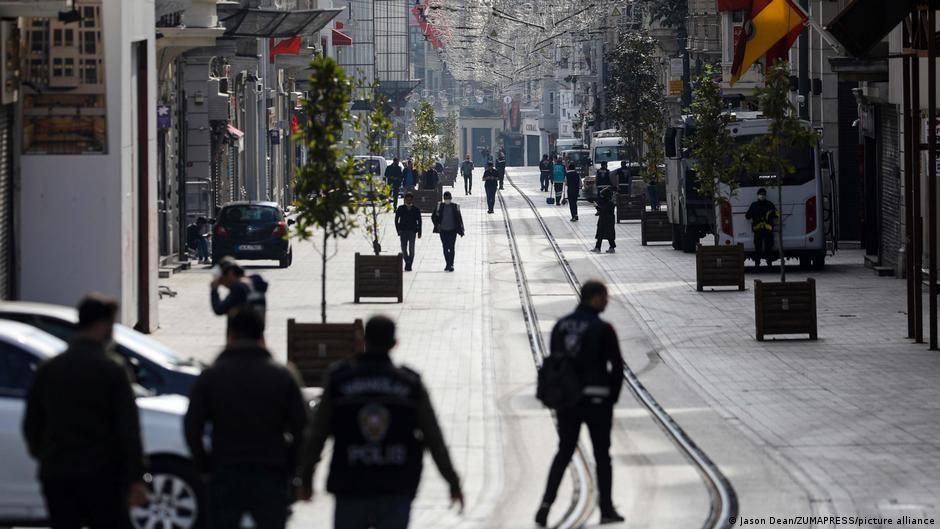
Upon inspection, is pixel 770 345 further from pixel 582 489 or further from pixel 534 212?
pixel 534 212

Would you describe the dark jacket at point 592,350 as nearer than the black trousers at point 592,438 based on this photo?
Yes

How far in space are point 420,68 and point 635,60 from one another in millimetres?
125593

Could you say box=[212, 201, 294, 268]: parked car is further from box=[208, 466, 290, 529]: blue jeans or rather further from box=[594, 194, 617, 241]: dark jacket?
box=[208, 466, 290, 529]: blue jeans

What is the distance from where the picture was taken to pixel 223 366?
809cm

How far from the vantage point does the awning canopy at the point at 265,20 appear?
40562 mm

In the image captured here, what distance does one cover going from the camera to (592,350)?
461 inches

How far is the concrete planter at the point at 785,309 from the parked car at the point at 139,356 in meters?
13.0

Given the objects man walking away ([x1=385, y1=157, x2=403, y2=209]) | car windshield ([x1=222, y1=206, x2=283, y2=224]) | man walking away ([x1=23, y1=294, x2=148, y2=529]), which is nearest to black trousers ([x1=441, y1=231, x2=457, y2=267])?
car windshield ([x1=222, y1=206, x2=283, y2=224])

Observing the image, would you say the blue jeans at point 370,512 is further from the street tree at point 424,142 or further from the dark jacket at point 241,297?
the street tree at point 424,142

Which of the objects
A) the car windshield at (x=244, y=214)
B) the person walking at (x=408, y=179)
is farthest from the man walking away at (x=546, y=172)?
the car windshield at (x=244, y=214)

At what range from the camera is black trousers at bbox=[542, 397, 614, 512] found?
1188cm

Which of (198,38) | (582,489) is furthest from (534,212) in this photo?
(582,489)

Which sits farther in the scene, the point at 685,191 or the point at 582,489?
the point at 685,191

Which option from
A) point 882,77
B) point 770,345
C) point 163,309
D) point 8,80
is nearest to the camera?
point 8,80
